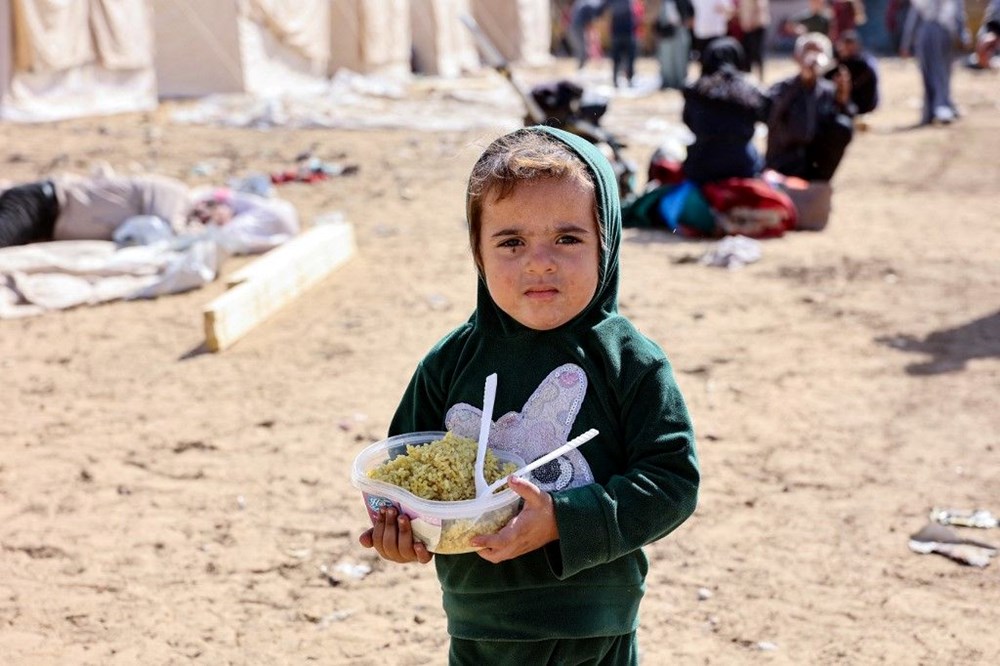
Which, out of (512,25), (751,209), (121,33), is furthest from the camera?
(512,25)

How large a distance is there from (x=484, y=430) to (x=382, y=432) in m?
3.03

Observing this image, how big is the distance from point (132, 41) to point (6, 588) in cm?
1387

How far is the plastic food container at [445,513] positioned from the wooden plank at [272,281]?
14.3ft

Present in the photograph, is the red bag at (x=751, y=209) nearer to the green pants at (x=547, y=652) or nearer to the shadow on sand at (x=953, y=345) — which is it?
the shadow on sand at (x=953, y=345)

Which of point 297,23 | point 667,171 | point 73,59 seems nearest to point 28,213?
point 667,171

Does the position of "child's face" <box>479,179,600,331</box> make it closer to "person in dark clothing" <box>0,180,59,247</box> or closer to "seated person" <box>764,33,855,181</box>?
"person in dark clothing" <box>0,180,59,247</box>

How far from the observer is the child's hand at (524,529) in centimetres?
161

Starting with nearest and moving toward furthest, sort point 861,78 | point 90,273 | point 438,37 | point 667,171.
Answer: point 90,273
point 667,171
point 861,78
point 438,37

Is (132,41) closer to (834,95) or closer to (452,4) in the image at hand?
(452,4)

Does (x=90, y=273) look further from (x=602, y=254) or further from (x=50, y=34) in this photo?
(x=50, y=34)

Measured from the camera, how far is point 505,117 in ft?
49.8

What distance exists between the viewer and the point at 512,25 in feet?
84.7

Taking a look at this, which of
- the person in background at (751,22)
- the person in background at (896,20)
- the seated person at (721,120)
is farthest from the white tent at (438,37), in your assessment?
the seated person at (721,120)

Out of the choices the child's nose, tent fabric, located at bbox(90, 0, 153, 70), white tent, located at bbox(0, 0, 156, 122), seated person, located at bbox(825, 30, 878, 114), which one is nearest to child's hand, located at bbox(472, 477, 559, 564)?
the child's nose
